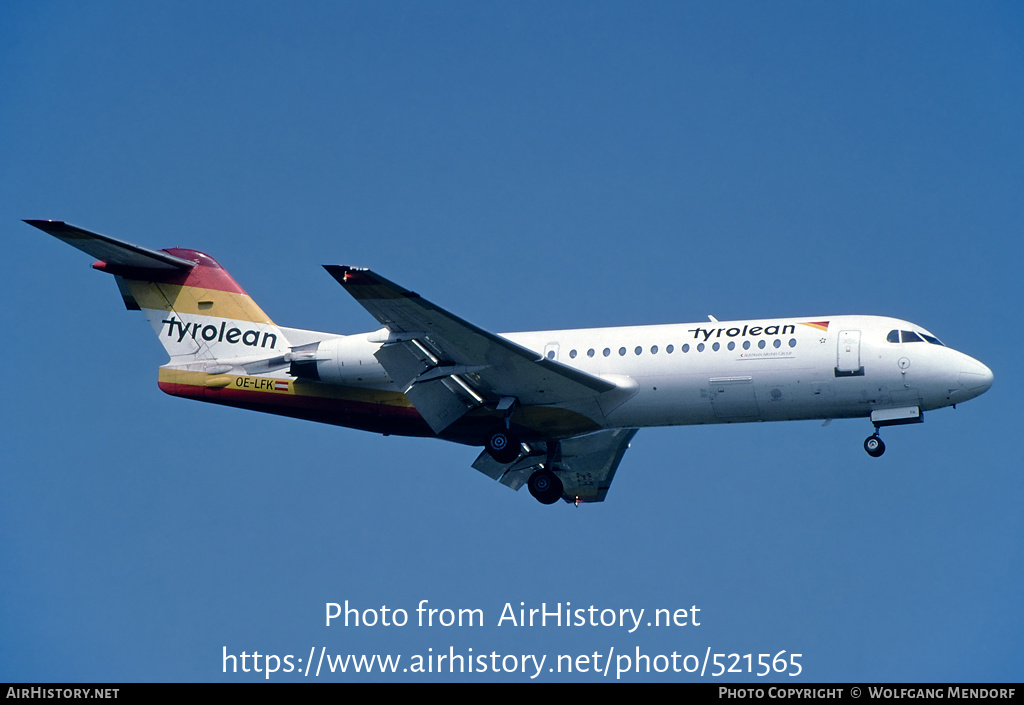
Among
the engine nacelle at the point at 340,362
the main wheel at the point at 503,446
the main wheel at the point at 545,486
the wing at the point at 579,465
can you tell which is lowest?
the main wheel at the point at 503,446

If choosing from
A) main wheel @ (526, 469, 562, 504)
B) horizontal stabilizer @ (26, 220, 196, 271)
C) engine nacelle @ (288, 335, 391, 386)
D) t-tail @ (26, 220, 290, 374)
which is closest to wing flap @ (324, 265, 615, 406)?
engine nacelle @ (288, 335, 391, 386)

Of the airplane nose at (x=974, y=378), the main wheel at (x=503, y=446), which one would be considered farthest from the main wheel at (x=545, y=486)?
the airplane nose at (x=974, y=378)

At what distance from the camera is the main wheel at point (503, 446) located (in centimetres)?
2908

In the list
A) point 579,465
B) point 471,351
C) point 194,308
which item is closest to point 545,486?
point 579,465

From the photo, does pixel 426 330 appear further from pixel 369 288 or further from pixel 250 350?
pixel 250 350

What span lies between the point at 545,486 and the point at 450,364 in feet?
15.3

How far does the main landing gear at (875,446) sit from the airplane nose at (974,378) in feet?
6.63

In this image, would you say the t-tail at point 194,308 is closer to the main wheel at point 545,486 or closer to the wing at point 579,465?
the wing at point 579,465

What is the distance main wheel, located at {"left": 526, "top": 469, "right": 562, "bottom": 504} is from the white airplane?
3 centimetres

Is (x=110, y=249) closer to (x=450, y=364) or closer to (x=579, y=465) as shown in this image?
(x=450, y=364)

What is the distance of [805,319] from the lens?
28.5 meters

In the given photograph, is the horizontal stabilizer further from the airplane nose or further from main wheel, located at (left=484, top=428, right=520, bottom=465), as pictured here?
the airplane nose

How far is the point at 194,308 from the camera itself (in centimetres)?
3186

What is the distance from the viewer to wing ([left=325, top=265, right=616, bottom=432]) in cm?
2669
